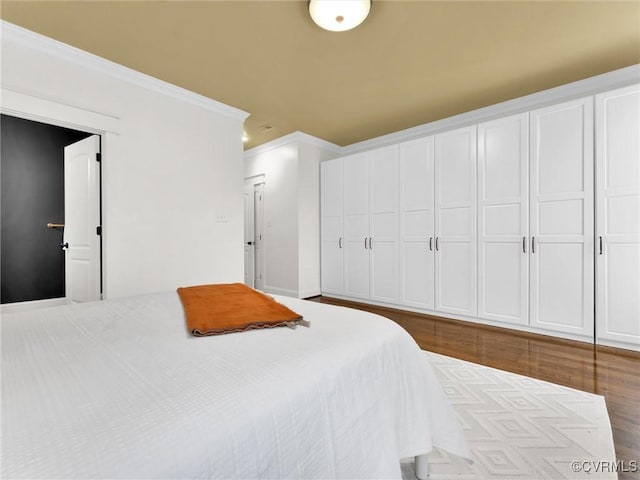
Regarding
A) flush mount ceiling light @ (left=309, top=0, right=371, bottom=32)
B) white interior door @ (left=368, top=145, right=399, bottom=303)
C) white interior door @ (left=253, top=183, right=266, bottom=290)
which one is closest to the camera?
flush mount ceiling light @ (left=309, top=0, right=371, bottom=32)

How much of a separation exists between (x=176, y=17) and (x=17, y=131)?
2.94 meters

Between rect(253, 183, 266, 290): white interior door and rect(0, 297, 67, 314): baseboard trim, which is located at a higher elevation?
rect(253, 183, 266, 290): white interior door

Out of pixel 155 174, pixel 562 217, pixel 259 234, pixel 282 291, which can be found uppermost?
pixel 155 174

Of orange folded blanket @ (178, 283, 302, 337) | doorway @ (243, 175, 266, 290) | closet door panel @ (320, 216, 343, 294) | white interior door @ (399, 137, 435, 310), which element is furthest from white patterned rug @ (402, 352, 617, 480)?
doorway @ (243, 175, 266, 290)

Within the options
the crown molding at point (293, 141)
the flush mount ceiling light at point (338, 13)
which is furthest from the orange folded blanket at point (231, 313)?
the crown molding at point (293, 141)

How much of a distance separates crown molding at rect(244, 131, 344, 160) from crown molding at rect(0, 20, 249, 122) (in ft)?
4.10

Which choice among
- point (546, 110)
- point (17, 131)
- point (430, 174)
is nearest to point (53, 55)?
point (17, 131)

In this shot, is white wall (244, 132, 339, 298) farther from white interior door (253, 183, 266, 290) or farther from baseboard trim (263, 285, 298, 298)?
white interior door (253, 183, 266, 290)

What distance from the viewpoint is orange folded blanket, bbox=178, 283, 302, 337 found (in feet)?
3.72

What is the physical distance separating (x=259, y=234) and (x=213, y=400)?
5.18 m

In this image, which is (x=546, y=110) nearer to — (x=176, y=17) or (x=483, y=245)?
(x=483, y=245)

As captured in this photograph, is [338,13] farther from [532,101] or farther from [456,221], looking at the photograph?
[532,101]

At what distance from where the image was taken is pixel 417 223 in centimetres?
406

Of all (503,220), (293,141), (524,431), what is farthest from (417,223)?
(524,431)
